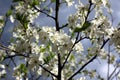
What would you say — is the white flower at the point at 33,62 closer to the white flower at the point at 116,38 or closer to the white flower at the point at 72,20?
the white flower at the point at 72,20

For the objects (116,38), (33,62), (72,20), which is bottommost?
(116,38)

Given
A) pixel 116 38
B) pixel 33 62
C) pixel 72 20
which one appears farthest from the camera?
pixel 72 20

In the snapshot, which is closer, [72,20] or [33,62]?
[33,62]

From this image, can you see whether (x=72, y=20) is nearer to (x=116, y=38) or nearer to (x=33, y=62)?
(x=33, y=62)

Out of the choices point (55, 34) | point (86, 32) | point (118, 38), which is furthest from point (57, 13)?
point (118, 38)

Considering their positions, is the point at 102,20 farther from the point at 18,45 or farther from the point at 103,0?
the point at 18,45

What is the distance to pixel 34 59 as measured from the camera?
5910 mm

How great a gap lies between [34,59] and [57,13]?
3.27ft

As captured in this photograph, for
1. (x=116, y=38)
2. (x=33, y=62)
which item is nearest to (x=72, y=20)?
(x=33, y=62)

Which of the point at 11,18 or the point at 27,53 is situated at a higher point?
the point at 11,18

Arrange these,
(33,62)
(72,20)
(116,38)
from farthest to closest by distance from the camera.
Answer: (72,20), (33,62), (116,38)

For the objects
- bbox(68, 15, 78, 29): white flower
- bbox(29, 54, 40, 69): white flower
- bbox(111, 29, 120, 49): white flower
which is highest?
bbox(68, 15, 78, 29): white flower

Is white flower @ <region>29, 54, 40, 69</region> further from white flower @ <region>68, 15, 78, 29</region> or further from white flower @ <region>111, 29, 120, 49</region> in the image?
white flower @ <region>111, 29, 120, 49</region>

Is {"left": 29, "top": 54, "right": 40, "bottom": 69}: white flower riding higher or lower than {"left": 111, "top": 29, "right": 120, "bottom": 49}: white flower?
higher
